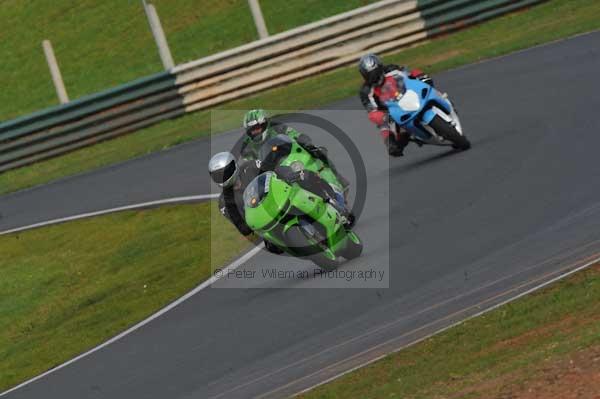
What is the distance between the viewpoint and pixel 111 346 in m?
13.1

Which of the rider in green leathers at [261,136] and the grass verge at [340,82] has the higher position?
the rider in green leathers at [261,136]

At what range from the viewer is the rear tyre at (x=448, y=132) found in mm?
15906

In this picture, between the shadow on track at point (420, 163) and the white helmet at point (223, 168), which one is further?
the shadow on track at point (420, 163)

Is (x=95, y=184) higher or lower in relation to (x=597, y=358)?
lower

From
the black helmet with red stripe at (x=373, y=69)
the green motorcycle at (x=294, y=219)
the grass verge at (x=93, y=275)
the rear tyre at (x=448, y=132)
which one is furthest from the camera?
the black helmet with red stripe at (x=373, y=69)

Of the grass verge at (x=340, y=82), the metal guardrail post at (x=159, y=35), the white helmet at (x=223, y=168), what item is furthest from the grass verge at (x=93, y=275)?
the metal guardrail post at (x=159, y=35)

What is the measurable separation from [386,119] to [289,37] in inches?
318

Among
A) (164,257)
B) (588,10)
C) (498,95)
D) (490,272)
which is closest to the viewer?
(490,272)

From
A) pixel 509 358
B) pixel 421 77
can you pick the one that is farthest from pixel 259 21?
pixel 509 358

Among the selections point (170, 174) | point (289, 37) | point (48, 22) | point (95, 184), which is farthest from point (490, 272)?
point (48, 22)

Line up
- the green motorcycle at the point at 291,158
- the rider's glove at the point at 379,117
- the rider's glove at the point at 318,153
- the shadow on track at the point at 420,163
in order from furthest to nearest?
the rider's glove at the point at 379,117 → the shadow on track at the point at 420,163 → the rider's glove at the point at 318,153 → the green motorcycle at the point at 291,158

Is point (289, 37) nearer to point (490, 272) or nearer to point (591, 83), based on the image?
point (591, 83)

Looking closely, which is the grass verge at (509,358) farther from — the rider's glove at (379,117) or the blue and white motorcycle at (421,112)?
the rider's glove at (379,117)

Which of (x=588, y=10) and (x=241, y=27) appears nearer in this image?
(x=588, y=10)
